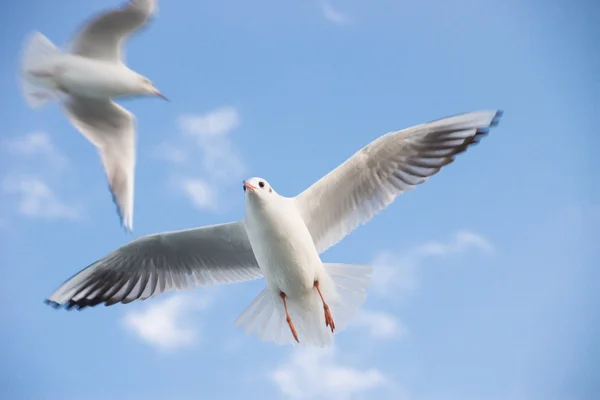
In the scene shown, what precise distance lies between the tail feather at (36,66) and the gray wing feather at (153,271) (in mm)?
1229

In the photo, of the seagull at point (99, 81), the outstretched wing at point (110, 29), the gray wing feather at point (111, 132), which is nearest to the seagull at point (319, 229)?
the gray wing feather at point (111, 132)

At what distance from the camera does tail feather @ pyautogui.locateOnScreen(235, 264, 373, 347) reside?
4188 millimetres

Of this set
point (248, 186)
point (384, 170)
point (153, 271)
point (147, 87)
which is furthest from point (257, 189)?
point (147, 87)

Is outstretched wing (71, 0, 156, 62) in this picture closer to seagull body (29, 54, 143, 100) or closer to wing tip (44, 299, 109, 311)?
seagull body (29, 54, 143, 100)

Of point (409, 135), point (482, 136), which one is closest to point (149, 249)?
point (409, 135)

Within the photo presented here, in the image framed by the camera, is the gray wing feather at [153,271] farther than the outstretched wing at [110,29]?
No

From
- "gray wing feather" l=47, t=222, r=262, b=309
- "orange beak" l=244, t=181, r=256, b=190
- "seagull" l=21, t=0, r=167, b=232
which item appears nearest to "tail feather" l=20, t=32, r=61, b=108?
"seagull" l=21, t=0, r=167, b=232

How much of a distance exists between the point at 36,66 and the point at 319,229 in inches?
84.1

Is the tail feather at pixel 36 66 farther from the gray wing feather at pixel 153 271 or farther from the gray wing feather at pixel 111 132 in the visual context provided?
the gray wing feather at pixel 153 271

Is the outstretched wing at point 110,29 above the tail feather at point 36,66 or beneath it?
above

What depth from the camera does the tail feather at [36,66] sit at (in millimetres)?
4926

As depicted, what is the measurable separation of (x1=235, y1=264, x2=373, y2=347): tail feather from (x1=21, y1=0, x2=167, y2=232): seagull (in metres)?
1.08

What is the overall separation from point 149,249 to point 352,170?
4.34 ft

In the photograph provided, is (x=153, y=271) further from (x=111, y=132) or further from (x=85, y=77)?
(x=85, y=77)
